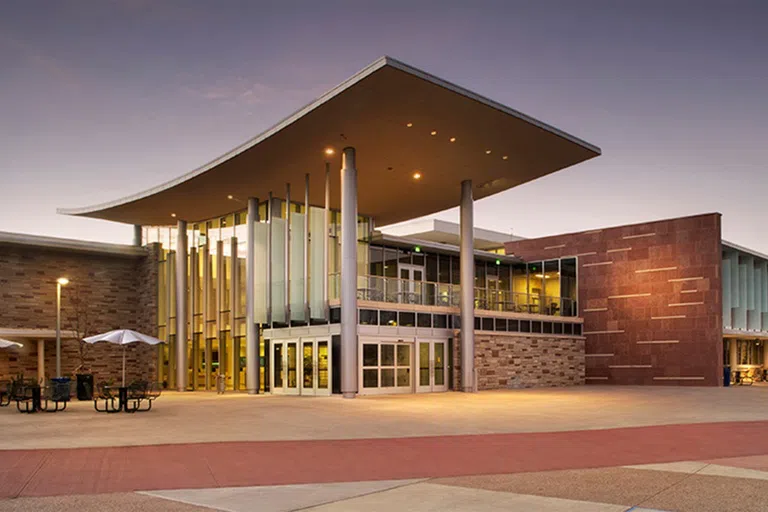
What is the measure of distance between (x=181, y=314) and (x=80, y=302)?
5949 millimetres

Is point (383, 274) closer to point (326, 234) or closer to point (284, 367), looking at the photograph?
point (284, 367)

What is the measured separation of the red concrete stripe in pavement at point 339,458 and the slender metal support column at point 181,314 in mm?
23431

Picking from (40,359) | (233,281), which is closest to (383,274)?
(233,281)

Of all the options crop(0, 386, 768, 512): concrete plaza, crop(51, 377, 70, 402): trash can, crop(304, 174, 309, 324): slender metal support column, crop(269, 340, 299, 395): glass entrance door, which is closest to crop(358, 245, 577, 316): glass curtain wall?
crop(304, 174, 309, 324): slender metal support column

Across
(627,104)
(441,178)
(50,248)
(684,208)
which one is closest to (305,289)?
(441,178)

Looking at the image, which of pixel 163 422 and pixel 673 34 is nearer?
pixel 163 422

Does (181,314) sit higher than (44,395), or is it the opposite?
(181,314)

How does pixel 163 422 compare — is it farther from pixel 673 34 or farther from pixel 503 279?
pixel 503 279

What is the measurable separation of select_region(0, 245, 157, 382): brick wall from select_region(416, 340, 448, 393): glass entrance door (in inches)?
635

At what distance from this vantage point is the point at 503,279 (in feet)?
129

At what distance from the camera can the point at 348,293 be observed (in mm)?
24094

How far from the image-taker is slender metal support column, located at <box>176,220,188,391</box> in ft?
112

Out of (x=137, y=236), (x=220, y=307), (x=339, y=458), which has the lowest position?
(x=339, y=458)

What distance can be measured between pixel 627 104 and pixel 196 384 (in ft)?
75.1
